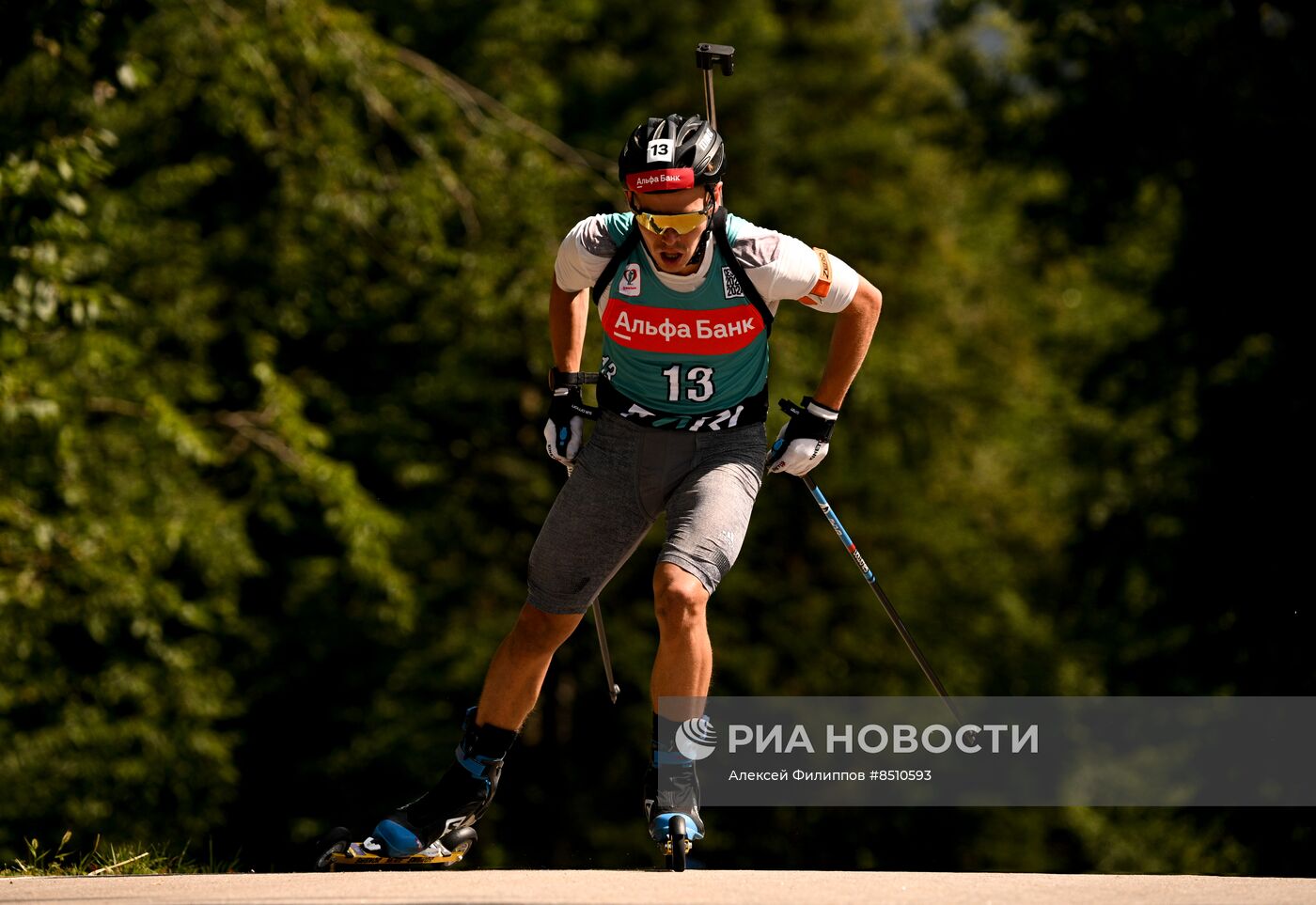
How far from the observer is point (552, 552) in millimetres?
5504

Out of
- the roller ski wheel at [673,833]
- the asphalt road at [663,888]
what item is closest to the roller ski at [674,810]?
the roller ski wheel at [673,833]

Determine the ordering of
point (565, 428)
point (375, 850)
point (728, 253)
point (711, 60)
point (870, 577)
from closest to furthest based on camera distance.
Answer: point (728, 253), point (375, 850), point (565, 428), point (711, 60), point (870, 577)

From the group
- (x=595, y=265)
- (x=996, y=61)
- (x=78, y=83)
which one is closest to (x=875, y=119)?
(x=996, y=61)

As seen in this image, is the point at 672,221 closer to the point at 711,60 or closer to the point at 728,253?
the point at 728,253

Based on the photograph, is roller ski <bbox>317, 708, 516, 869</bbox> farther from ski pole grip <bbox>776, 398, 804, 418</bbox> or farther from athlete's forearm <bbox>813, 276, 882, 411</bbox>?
athlete's forearm <bbox>813, 276, 882, 411</bbox>

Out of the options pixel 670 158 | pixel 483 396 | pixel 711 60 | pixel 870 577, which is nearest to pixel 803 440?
pixel 870 577

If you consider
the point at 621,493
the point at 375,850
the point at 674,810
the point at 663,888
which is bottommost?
the point at 663,888

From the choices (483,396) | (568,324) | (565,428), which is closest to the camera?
(565,428)

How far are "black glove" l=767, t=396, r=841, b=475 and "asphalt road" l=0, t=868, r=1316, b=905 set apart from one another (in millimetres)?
1281

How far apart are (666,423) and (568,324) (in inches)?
22.7

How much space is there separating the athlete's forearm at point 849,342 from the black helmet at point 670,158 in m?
0.64

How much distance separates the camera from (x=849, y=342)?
18.4ft

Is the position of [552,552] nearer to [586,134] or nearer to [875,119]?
[586,134]

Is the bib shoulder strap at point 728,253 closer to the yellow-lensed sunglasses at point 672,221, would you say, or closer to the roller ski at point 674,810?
the yellow-lensed sunglasses at point 672,221
